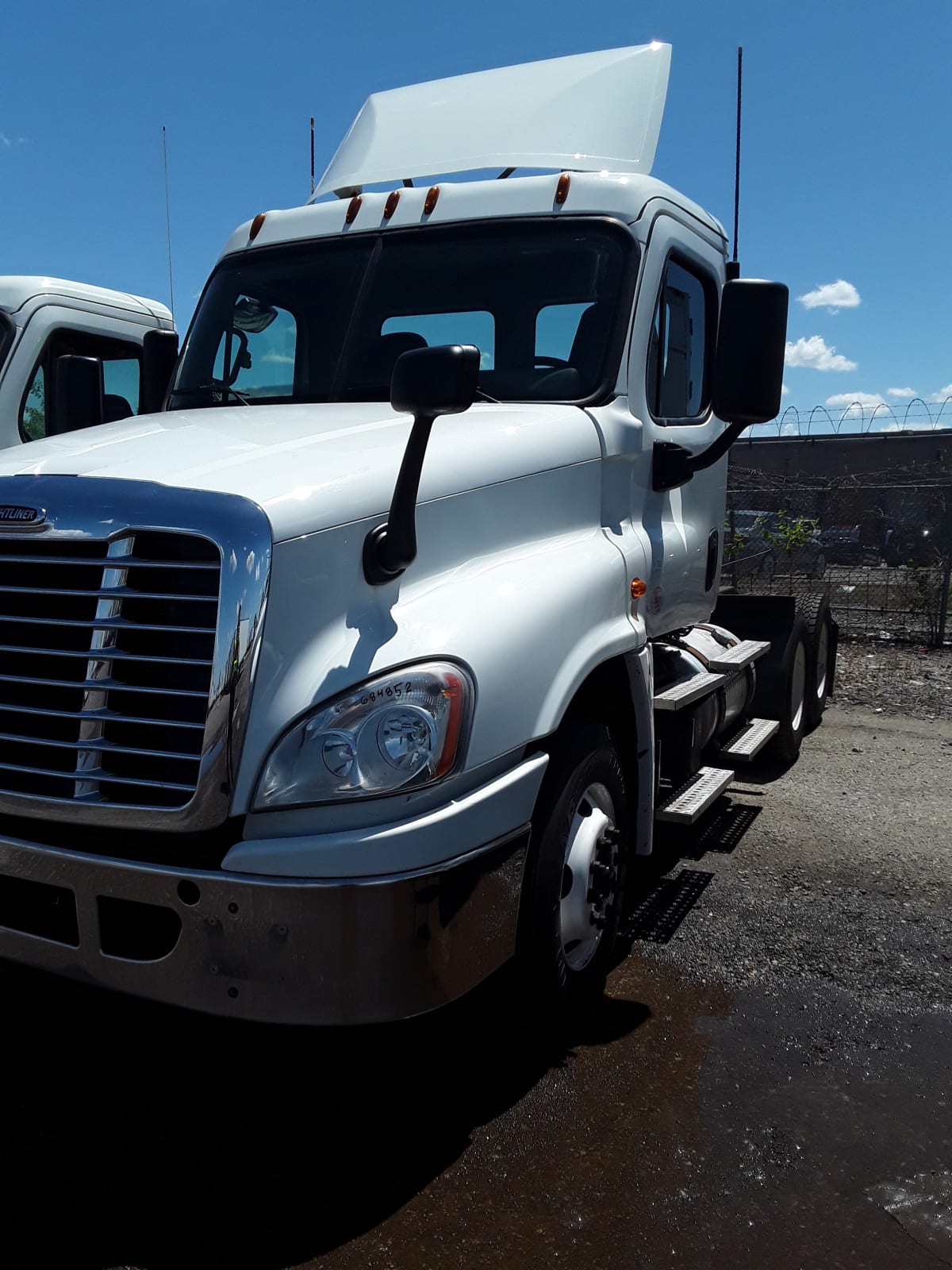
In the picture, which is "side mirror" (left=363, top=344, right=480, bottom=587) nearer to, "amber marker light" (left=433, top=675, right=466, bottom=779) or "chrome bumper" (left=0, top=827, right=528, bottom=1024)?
"amber marker light" (left=433, top=675, right=466, bottom=779)

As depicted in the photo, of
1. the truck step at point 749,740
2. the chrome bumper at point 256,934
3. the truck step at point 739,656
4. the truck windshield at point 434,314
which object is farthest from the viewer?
the truck step at point 749,740

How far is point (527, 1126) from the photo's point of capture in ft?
9.84

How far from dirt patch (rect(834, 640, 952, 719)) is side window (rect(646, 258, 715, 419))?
16.5 feet

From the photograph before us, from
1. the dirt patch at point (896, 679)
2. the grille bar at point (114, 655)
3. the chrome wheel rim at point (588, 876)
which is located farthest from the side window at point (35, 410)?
the dirt patch at point (896, 679)

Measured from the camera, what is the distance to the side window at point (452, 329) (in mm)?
4059

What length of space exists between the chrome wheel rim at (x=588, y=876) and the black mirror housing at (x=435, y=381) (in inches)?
50.7

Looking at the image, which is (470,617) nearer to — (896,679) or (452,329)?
(452,329)

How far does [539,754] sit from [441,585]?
1.74 ft

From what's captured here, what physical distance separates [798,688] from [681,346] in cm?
370

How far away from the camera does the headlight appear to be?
245cm

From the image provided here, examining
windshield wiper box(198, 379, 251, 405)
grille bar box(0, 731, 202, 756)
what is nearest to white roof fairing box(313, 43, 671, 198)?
windshield wiper box(198, 379, 251, 405)

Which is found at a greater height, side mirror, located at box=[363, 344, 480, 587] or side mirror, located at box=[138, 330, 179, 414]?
side mirror, located at box=[138, 330, 179, 414]

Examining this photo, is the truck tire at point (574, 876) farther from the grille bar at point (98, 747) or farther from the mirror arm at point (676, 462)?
the mirror arm at point (676, 462)

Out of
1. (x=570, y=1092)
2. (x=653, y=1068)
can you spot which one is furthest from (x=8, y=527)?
(x=653, y=1068)
